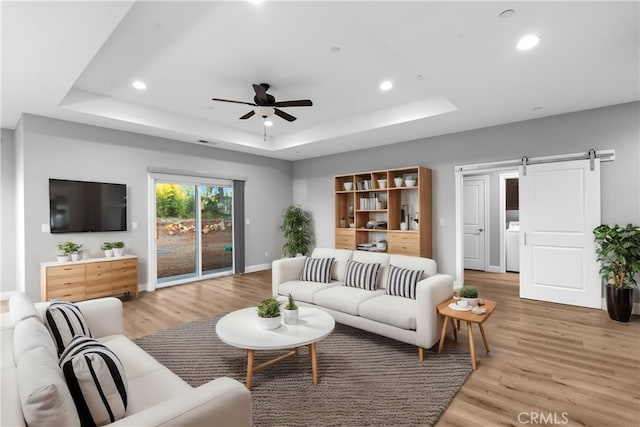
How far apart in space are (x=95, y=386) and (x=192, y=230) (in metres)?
5.38

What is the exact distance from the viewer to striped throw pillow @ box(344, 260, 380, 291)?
12.1 ft

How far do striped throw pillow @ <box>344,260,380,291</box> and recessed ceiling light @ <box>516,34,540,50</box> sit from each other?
8.17ft

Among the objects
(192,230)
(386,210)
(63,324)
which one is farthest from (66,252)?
(386,210)

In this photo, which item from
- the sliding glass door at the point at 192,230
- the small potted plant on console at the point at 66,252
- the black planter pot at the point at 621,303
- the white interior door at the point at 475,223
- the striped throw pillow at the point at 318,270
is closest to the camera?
the black planter pot at the point at 621,303

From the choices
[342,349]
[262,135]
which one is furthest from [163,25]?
[262,135]

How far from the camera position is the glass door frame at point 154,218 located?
5.58 meters

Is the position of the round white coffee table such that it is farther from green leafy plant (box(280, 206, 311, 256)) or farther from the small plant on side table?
green leafy plant (box(280, 206, 311, 256))

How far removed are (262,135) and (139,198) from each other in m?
2.60

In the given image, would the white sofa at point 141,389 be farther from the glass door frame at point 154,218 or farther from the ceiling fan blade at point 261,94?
the glass door frame at point 154,218

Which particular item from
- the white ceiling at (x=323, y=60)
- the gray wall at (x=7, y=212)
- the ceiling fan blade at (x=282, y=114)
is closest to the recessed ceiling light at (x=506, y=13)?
the white ceiling at (x=323, y=60)

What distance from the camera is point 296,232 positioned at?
7.37 m

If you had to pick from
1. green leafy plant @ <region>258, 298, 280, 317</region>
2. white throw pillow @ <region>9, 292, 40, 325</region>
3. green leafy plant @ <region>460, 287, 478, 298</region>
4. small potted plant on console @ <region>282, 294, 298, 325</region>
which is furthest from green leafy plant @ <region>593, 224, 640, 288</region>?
white throw pillow @ <region>9, 292, 40, 325</region>

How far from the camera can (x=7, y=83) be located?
11.0 ft

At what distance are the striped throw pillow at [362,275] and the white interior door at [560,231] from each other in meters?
2.68
